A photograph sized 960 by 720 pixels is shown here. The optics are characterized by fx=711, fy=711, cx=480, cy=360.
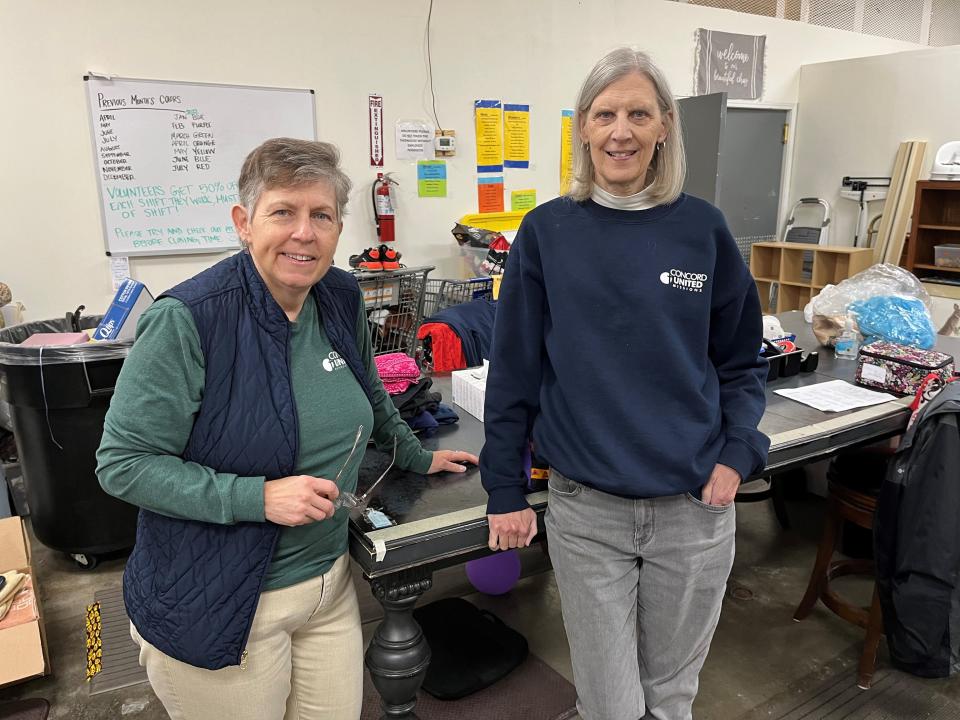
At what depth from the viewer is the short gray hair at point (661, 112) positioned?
125 cm

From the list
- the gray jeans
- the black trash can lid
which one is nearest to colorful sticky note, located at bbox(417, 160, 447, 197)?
the black trash can lid

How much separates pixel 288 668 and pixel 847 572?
2112 millimetres

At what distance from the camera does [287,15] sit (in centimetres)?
387

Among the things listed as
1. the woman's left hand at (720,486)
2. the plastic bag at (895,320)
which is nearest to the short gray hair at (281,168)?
the woman's left hand at (720,486)

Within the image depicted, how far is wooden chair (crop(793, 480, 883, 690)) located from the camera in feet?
7.24

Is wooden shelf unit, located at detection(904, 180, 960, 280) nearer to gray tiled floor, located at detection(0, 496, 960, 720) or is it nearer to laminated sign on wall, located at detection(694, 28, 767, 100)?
laminated sign on wall, located at detection(694, 28, 767, 100)

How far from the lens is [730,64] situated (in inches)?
226

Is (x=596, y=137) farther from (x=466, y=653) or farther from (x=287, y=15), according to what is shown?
(x=287, y=15)

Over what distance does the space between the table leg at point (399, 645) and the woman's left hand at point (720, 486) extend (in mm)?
588

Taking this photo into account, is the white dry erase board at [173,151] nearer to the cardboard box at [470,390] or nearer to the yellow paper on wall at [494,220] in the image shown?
the yellow paper on wall at [494,220]

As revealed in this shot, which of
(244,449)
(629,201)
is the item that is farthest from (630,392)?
(244,449)

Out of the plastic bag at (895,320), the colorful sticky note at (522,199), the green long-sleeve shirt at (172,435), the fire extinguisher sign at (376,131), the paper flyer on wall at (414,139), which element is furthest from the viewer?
the colorful sticky note at (522,199)

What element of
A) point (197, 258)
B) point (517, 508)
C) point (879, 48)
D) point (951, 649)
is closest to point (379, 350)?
point (197, 258)

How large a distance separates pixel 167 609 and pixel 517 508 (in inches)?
25.5
